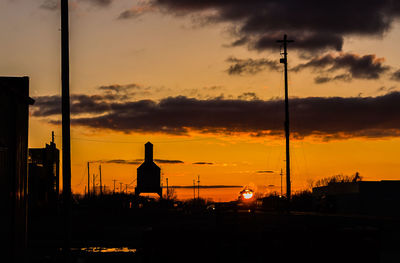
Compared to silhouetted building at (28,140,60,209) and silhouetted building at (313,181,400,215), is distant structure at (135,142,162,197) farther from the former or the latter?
silhouetted building at (313,181,400,215)

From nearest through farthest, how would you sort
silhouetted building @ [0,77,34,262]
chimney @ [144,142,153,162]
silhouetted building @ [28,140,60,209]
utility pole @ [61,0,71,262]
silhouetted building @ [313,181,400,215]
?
silhouetted building @ [0,77,34,262]
utility pole @ [61,0,71,262]
silhouetted building @ [28,140,60,209]
silhouetted building @ [313,181,400,215]
chimney @ [144,142,153,162]

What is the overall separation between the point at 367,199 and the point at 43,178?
131ft

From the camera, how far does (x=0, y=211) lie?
16.8m

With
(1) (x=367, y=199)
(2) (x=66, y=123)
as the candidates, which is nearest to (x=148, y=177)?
(1) (x=367, y=199)

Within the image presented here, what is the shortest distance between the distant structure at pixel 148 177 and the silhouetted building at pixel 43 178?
22512 mm

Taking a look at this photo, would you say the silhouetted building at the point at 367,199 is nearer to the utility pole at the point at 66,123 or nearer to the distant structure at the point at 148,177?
the distant structure at the point at 148,177

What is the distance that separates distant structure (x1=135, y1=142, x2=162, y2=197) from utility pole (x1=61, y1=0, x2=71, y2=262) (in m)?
73.1

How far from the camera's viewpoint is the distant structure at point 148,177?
91.5 metres

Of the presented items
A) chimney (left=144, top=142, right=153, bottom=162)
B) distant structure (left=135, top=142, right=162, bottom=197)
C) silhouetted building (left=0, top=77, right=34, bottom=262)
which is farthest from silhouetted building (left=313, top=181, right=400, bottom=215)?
silhouetted building (left=0, top=77, right=34, bottom=262)

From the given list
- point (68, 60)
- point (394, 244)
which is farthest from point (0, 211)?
point (394, 244)

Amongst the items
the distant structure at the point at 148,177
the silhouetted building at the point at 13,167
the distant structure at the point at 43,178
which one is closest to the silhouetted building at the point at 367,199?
the distant structure at the point at 148,177

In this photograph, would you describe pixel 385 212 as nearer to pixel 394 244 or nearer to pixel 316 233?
pixel 394 244

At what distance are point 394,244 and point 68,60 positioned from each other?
20.5m

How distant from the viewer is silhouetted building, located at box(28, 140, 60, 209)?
63.7 m
